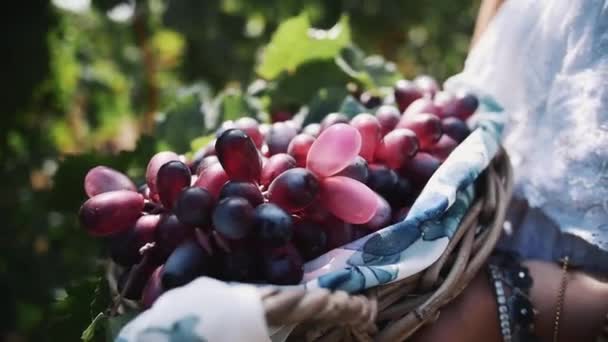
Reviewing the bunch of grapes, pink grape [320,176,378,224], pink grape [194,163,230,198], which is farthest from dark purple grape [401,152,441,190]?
pink grape [194,163,230,198]

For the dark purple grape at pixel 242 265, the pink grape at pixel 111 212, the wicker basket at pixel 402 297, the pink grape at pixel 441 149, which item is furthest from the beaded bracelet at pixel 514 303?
the pink grape at pixel 111 212

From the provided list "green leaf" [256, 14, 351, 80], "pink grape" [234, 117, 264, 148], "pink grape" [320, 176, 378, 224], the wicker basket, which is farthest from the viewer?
"green leaf" [256, 14, 351, 80]

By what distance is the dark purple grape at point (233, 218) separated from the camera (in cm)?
45

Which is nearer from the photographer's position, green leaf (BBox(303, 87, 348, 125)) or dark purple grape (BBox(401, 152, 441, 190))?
dark purple grape (BBox(401, 152, 441, 190))

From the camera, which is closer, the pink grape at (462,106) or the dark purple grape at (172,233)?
the dark purple grape at (172,233)

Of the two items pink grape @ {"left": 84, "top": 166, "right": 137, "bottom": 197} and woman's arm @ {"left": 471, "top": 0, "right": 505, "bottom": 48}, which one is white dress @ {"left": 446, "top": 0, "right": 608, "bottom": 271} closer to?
woman's arm @ {"left": 471, "top": 0, "right": 505, "bottom": 48}

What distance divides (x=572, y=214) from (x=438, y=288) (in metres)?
0.20

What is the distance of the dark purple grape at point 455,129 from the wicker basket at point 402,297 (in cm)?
5

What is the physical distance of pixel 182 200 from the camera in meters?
0.47

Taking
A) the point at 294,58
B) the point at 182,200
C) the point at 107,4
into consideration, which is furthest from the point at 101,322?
the point at 107,4

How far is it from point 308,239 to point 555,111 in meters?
0.33

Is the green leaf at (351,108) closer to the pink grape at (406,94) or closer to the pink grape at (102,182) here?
the pink grape at (406,94)

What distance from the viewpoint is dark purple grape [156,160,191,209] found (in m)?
0.50

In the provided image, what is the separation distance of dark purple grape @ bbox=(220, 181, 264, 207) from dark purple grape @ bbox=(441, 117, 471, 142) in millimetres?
273
